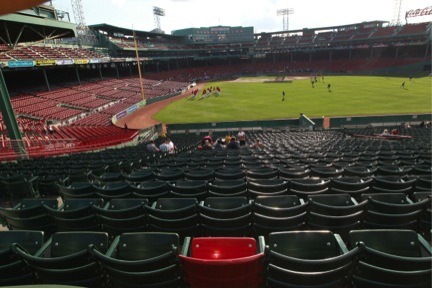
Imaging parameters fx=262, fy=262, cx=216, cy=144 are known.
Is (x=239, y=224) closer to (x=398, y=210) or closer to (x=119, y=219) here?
(x=119, y=219)

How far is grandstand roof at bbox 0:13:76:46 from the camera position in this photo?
439 inches

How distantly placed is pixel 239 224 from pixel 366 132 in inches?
853

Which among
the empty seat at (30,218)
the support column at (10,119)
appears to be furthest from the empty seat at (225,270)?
the support column at (10,119)

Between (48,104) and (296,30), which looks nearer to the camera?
(48,104)

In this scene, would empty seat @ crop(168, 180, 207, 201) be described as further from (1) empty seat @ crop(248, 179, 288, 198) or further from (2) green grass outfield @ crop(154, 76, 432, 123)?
(2) green grass outfield @ crop(154, 76, 432, 123)

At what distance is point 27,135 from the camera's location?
20141mm

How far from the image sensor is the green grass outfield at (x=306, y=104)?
101ft

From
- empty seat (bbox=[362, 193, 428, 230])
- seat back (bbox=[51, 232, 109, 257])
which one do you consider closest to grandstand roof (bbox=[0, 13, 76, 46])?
seat back (bbox=[51, 232, 109, 257])

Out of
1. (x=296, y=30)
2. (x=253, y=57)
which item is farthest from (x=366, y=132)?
(x=296, y=30)

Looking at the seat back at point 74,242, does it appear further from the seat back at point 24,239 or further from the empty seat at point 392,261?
the empty seat at point 392,261

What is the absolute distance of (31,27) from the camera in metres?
13.1

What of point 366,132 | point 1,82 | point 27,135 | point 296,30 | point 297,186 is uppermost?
point 296,30

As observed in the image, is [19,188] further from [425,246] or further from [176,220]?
[425,246]

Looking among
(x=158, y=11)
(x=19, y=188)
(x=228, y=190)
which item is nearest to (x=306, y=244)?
(x=228, y=190)
